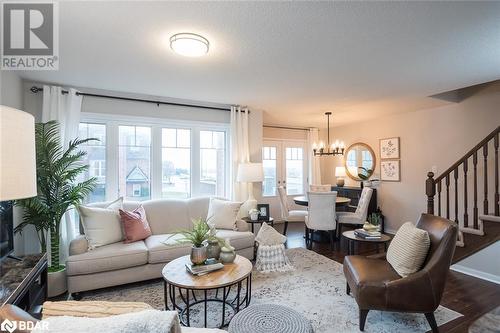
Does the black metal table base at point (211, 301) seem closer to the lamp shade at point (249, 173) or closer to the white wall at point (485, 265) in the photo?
the lamp shade at point (249, 173)

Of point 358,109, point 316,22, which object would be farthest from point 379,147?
point 316,22

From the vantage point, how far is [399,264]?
2229 mm

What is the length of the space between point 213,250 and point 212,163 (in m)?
2.37

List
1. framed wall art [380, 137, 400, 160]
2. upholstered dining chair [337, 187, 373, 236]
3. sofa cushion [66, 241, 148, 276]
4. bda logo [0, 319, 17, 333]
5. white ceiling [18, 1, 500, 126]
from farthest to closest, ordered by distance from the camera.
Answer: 1. framed wall art [380, 137, 400, 160]
2. upholstered dining chair [337, 187, 373, 236]
3. sofa cushion [66, 241, 148, 276]
4. white ceiling [18, 1, 500, 126]
5. bda logo [0, 319, 17, 333]

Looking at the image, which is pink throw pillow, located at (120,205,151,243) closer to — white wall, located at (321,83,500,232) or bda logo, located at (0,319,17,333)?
bda logo, located at (0,319,17,333)

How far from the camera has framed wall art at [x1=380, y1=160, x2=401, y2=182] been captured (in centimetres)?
532

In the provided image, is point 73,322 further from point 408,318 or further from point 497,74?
point 497,74

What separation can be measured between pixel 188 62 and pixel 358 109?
11.2 ft

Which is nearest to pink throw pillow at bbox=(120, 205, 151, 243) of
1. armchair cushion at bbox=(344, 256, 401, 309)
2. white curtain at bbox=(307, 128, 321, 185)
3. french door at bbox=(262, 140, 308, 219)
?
armchair cushion at bbox=(344, 256, 401, 309)

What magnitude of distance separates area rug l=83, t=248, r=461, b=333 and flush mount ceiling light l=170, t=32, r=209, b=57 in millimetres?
2345

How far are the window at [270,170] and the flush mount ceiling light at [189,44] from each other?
4.26 meters

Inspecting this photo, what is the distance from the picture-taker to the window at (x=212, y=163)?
14.9 ft

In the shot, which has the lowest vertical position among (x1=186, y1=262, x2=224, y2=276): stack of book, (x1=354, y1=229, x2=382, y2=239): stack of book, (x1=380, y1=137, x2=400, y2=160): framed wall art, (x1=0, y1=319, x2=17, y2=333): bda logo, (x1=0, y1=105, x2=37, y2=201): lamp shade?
(x1=186, y1=262, x2=224, y2=276): stack of book

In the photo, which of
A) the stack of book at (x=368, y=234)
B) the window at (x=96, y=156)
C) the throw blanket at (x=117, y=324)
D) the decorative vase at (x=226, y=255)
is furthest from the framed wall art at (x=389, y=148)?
the throw blanket at (x=117, y=324)
